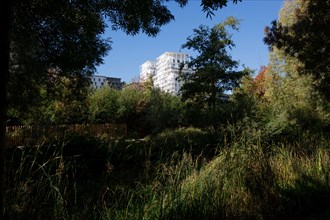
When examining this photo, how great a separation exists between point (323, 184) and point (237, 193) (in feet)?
5.37

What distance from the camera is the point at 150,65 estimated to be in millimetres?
69438

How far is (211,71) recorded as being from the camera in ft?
45.4

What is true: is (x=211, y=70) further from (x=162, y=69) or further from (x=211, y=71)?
(x=162, y=69)

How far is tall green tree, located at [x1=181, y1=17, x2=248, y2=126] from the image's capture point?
14.1 m

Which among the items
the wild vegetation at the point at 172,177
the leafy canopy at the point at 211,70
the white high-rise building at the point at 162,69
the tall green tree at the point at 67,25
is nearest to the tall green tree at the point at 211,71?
the leafy canopy at the point at 211,70

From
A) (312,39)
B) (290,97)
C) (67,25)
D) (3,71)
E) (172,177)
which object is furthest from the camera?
(290,97)

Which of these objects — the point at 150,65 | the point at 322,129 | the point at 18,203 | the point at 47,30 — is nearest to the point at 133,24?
the point at 47,30

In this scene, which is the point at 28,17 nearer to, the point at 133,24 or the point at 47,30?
the point at 47,30

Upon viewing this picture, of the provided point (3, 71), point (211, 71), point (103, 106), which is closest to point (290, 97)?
point (211, 71)

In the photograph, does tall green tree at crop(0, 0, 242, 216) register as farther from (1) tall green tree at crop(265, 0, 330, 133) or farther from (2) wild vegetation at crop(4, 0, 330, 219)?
(1) tall green tree at crop(265, 0, 330, 133)

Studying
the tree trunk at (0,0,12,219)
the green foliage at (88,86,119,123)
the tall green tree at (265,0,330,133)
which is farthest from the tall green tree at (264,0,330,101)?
the green foliage at (88,86,119,123)

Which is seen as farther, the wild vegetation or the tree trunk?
the wild vegetation

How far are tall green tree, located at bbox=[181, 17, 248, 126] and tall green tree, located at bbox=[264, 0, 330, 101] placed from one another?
20.3 feet

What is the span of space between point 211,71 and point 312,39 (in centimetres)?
704
